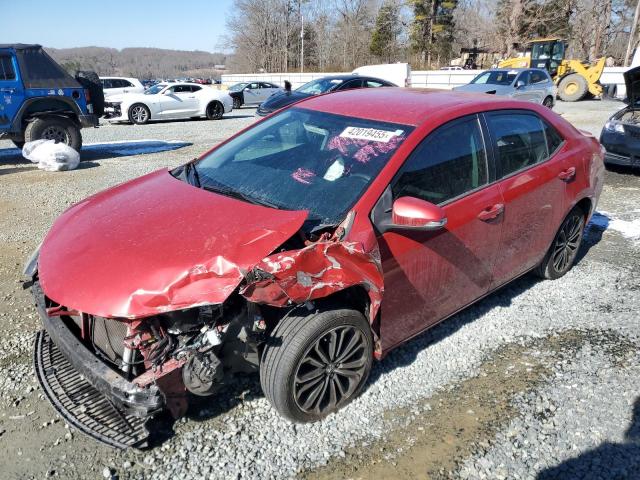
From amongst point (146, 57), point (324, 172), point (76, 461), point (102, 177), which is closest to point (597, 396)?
point (324, 172)

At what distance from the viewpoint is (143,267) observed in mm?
2195

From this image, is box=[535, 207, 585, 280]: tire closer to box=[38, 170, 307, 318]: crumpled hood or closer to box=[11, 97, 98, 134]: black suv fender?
box=[38, 170, 307, 318]: crumpled hood

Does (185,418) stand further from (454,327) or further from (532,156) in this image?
(532,156)

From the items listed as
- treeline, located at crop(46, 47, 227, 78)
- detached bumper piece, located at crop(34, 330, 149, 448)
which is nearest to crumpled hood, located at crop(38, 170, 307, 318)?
detached bumper piece, located at crop(34, 330, 149, 448)

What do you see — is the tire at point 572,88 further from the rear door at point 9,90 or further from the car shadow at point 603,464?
the car shadow at point 603,464

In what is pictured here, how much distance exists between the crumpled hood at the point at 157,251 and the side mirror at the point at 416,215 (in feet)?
1.62

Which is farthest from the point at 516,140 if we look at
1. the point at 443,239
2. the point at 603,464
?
the point at 603,464

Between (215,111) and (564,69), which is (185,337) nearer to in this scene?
(215,111)

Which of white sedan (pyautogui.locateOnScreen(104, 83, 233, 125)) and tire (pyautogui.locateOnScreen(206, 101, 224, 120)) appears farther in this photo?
tire (pyautogui.locateOnScreen(206, 101, 224, 120))

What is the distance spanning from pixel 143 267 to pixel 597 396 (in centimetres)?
271

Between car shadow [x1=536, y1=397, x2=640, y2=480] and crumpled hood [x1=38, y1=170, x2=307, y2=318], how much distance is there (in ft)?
5.85

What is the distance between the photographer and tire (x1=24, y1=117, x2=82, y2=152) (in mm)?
9172

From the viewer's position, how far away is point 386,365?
10.3ft

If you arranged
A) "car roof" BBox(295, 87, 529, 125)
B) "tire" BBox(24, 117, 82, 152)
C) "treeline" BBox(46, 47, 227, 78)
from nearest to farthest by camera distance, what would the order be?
1. "car roof" BBox(295, 87, 529, 125)
2. "tire" BBox(24, 117, 82, 152)
3. "treeline" BBox(46, 47, 227, 78)
